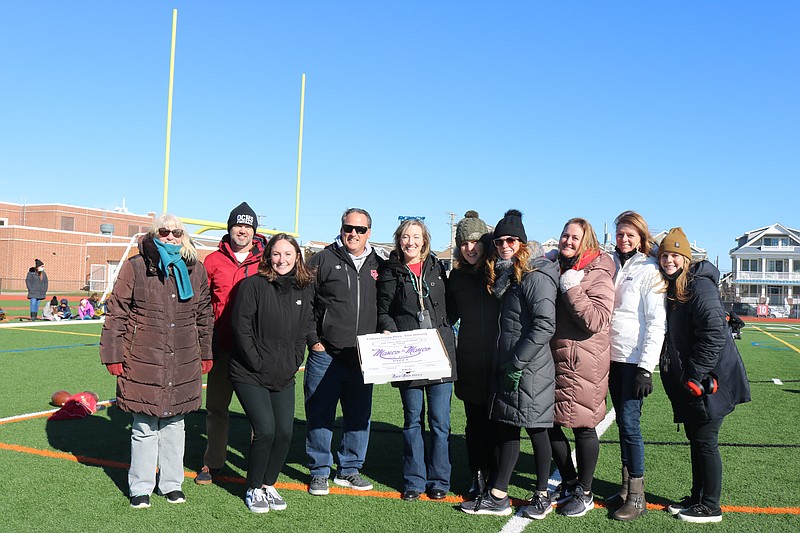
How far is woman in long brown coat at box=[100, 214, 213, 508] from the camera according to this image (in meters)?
4.22

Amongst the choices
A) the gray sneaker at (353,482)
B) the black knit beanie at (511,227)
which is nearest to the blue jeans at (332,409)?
the gray sneaker at (353,482)

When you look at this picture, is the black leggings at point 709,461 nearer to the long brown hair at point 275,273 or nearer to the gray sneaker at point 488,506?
the gray sneaker at point 488,506

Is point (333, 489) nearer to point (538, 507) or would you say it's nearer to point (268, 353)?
point (268, 353)

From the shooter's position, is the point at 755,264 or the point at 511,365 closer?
the point at 511,365

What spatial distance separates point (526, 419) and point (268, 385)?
165cm

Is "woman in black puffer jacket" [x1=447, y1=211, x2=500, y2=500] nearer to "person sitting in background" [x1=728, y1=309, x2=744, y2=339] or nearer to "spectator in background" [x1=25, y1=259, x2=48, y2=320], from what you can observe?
"person sitting in background" [x1=728, y1=309, x2=744, y2=339]

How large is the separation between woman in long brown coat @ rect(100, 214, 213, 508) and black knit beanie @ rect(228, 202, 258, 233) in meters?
0.46

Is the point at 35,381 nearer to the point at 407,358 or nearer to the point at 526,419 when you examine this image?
the point at 407,358

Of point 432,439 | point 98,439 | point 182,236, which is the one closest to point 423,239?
point 432,439

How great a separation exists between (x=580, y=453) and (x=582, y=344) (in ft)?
2.42

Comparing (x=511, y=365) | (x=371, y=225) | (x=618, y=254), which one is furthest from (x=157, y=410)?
(x=618, y=254)

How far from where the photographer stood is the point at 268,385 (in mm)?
4293

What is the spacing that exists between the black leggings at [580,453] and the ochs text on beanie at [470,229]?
4.43 feet

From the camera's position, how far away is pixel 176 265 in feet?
14.1
